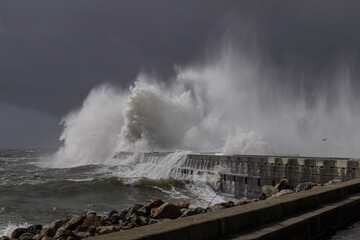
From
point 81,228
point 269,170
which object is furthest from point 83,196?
point 81,228

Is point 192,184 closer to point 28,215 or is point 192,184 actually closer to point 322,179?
point 322,179

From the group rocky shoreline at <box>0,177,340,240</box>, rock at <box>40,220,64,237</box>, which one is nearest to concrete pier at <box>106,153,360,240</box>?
rocky shoreline at <box>0,177,340,240</box>

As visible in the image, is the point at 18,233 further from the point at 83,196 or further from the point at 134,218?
the point at 83,196

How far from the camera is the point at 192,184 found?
64.0 ft

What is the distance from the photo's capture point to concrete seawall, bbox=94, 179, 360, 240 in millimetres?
3123

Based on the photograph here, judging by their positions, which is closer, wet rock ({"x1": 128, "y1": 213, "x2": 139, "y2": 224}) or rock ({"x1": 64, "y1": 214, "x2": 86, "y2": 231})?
wet rock ({"x1": 128, "y1": 213, "x2": 139, "y2": 224})

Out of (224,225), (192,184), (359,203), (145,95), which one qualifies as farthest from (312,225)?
(145,95)

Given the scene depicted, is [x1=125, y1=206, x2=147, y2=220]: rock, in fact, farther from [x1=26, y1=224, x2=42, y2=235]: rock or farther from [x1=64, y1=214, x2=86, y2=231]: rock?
[x1=26, y1=224, x2=42, y2=235]: rock

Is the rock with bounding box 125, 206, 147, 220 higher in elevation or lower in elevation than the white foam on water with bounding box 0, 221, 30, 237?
higher

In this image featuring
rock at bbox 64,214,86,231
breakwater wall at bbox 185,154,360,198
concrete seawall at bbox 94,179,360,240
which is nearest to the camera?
concrete seawall at bbox 94,179,360,240

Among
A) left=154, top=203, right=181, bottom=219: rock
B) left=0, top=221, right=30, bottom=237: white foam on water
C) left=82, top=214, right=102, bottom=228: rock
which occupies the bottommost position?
left=0, top=221, right=30, bottom=237: white foam on water

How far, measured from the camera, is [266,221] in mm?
4078

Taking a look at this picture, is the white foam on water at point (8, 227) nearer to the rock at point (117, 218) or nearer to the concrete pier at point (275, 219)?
the rock at point (117, 218)

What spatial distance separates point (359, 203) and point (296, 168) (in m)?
8.46
